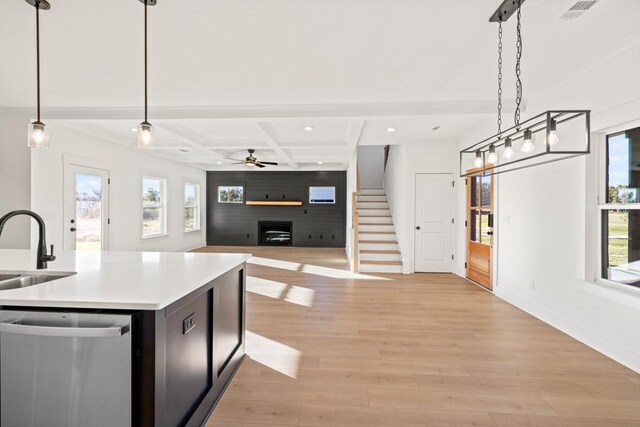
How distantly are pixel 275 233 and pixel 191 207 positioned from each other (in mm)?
2742

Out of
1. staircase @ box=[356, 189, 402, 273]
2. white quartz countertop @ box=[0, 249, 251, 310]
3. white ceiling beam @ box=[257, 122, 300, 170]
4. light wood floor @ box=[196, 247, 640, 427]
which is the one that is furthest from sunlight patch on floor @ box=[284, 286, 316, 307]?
white ceiling beam @ box=[257, 122, 300, 170]

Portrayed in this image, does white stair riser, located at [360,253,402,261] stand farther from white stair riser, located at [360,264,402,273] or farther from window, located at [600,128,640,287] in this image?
window, located at [600,128,640,287]

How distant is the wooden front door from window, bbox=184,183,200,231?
24.3 feet

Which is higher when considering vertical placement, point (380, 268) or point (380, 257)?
point (380, 257)

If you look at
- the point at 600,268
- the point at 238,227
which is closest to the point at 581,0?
the point at 600,268

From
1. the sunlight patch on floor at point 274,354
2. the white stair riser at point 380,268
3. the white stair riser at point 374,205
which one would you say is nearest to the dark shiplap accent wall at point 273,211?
the white stair riser at point 374,205

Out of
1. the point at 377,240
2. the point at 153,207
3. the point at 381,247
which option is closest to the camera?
the point at 381,247

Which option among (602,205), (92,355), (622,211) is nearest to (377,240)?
(602,205)

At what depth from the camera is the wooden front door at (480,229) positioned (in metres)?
4.67

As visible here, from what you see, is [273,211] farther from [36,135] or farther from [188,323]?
[188,323]

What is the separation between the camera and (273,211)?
10.0 m

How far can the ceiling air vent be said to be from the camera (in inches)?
77.4

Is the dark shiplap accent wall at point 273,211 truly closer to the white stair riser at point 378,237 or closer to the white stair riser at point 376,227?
the white stair riser at point 376,227

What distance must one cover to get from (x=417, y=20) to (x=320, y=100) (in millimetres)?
1762
